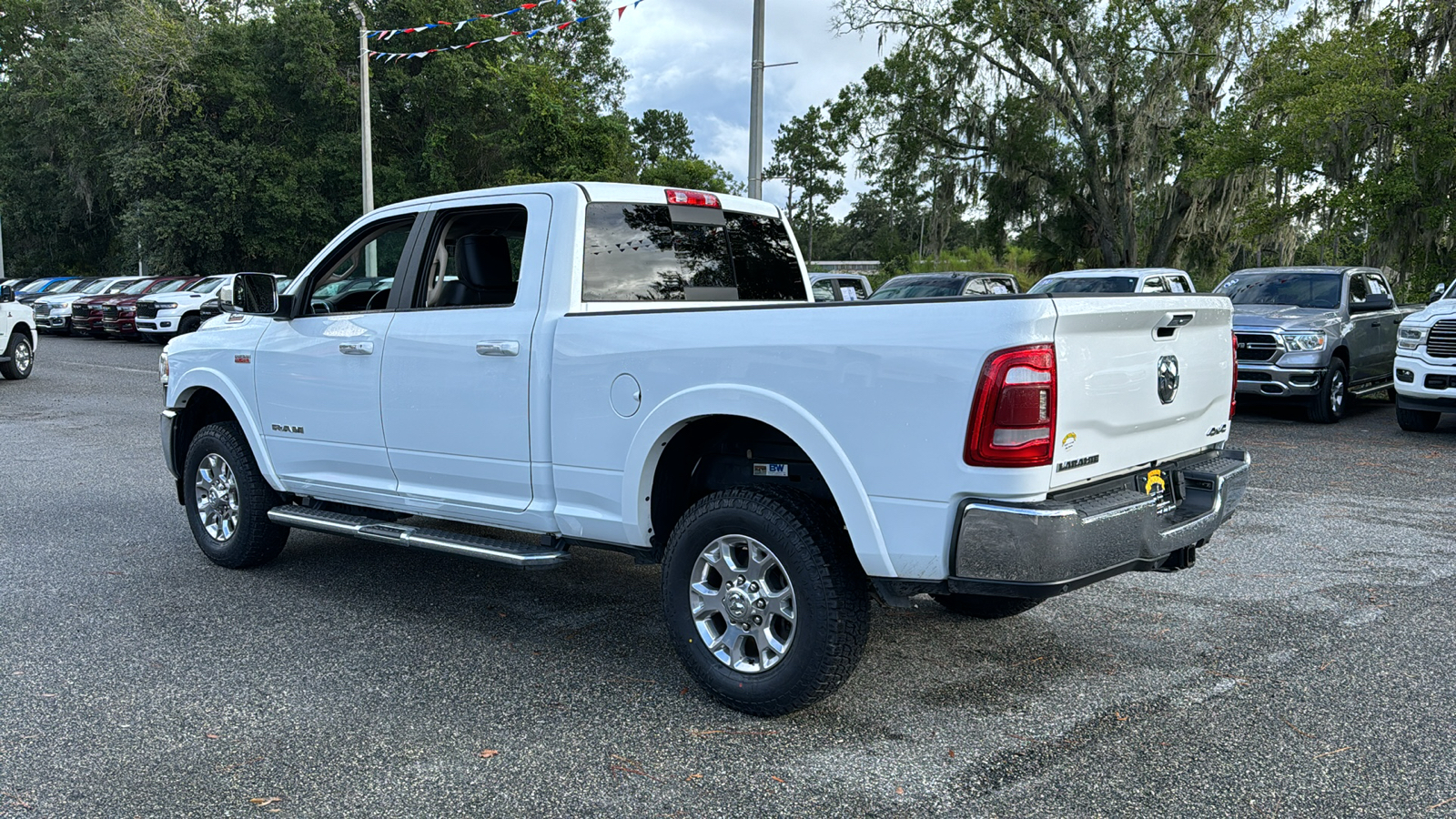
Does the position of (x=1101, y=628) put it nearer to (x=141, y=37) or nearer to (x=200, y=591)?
(x=200, y=591)

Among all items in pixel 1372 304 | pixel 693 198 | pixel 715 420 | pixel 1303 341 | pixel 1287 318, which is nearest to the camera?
pixel 715 420

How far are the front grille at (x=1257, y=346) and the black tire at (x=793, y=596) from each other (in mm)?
10623

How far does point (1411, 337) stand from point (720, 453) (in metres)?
9.85

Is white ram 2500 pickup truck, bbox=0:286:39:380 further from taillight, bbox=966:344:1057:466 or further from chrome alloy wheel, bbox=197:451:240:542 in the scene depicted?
taillight, bbox=966:344:1057:466

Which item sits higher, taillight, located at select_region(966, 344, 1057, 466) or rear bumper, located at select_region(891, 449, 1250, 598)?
taillight, located at select_region(966, 344, 1057, 466)

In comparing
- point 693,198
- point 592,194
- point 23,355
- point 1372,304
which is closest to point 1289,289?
point 1372,304

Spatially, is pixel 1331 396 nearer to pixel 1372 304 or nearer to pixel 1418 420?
pixel 1418 420

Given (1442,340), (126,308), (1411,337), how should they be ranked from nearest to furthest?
(1442,340), (1411,337), (126,308)

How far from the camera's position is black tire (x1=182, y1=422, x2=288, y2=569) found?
6117 mm

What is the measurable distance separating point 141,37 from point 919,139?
77.8 feet

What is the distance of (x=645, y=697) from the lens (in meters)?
4.34

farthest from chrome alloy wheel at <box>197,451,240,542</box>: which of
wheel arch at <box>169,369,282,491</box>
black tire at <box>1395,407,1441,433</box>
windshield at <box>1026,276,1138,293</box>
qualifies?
windshield at <box>1026,276,1138,293</box>

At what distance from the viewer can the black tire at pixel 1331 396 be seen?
1278 cm

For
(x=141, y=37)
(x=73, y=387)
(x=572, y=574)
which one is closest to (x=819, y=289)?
(x=73, y=387)
